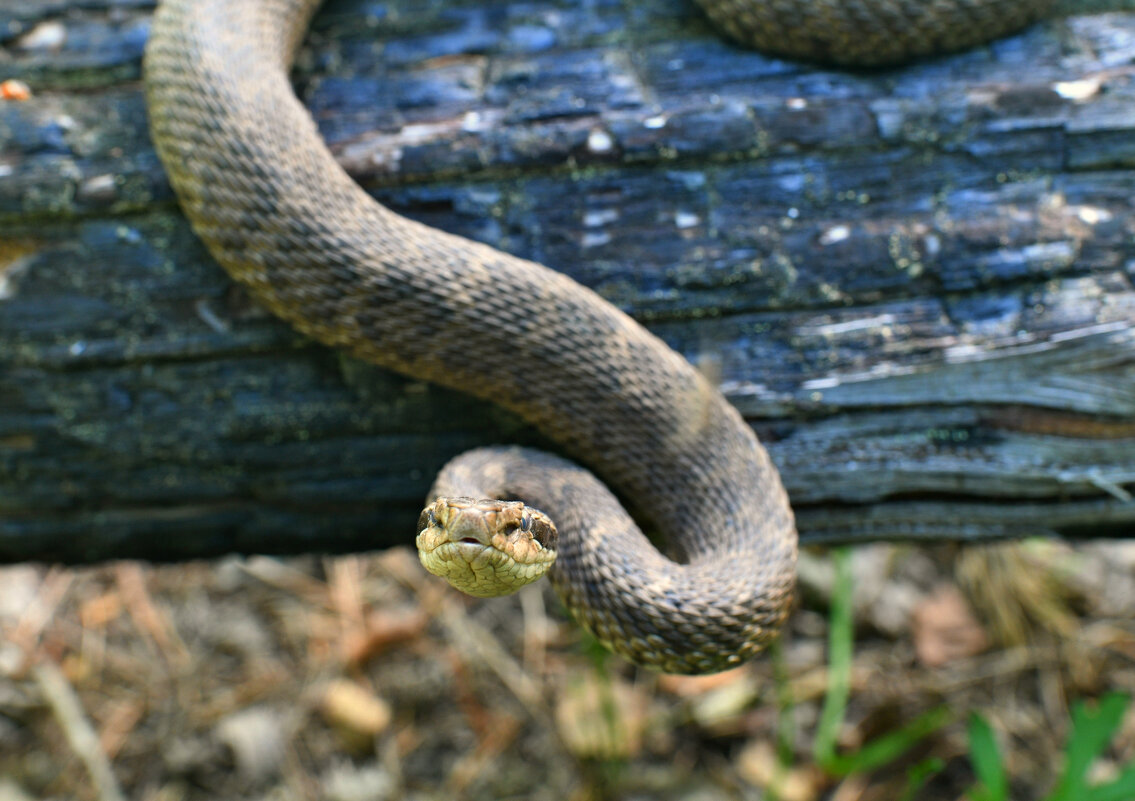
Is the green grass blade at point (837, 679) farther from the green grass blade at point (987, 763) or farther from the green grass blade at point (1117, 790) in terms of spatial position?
the green grass blade at point (1117, 790)

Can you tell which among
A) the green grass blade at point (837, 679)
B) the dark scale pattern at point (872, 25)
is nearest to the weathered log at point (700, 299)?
the dark scale pattern at point (872, 25)

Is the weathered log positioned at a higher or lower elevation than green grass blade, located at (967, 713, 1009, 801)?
higher

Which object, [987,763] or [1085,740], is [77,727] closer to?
[987,763]

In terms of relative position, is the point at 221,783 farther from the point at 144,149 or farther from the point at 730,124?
the point at 730,124

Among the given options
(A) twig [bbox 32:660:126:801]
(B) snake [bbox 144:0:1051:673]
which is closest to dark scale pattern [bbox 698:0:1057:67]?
(B) snake [bbox 144:0:1051:673]

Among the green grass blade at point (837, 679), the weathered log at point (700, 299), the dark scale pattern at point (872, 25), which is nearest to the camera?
the weathered log at point (700, 299)

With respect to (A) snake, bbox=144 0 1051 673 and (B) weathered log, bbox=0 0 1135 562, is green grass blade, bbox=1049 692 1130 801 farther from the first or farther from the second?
(A) snake, bbox=144 0 1051 673

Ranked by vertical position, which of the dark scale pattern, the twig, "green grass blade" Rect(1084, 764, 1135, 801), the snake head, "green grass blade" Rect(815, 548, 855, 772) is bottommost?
the twig
